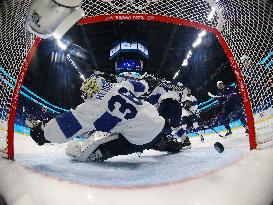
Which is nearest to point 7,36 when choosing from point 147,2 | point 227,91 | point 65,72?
point 147,2

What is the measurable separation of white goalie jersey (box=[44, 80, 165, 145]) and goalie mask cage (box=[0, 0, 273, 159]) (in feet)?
0.93

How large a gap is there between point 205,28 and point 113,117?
2.78ft

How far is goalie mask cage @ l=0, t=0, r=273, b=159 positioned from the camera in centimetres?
131

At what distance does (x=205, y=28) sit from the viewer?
5.34 ft

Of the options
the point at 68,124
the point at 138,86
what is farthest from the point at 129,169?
the point at 138,86

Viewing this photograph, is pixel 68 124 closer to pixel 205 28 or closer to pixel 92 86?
pixel 92 86

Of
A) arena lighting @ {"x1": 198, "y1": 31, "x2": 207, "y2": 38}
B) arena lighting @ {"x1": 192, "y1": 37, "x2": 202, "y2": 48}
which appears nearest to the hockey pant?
arena lighting @ {"x1": 198, "y1": 31, "x2": 207, "y2": 38}

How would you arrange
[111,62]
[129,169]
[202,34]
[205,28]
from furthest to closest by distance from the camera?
[111,62]
[202,34]
[205,28]
[129,169]

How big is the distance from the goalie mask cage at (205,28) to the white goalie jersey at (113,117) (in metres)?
0.28

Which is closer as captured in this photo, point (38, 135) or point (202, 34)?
point (38, 135)

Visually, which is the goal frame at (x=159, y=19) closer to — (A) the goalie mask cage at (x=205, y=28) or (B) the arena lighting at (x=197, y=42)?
(A) the goalie mask cage at (x=205, y=28)

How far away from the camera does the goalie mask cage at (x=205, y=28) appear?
4.28 ft

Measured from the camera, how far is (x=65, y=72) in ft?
27.5

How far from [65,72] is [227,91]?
6.09 metres
